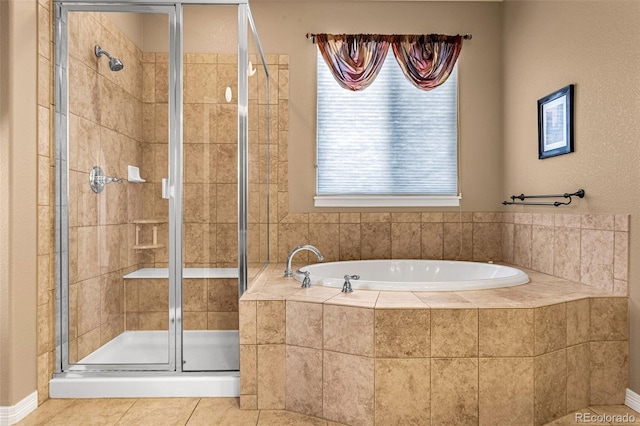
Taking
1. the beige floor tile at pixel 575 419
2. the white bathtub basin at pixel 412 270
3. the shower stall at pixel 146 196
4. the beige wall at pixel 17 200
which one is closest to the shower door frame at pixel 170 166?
the shower stall at pixel 146 196

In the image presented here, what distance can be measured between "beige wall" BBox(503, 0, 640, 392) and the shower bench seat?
194 centimetres

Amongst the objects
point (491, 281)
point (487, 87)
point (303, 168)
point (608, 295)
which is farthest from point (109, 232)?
point (487, 87)

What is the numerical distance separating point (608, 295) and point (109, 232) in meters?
2.50

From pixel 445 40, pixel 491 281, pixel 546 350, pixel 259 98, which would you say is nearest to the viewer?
pixel 546 350

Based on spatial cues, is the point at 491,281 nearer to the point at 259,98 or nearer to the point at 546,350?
the point at 546,350

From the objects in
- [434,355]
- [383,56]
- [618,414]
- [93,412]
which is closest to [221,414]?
[93,412]

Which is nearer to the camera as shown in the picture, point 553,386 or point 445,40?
point 553,386

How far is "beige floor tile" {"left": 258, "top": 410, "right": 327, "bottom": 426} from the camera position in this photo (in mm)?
1905

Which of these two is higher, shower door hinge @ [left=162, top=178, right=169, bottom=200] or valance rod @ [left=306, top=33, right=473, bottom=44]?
valance rod @ [left=306, top=33, right=473, bottom=44]

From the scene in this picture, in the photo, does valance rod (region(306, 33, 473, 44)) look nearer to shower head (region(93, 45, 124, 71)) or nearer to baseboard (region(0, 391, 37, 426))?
shower head (region(93, 45, 124, 71))

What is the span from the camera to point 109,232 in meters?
2.24

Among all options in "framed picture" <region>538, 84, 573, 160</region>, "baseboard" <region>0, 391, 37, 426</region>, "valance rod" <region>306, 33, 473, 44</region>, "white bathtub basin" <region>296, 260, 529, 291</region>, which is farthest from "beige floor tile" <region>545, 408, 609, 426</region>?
"valance rod" <region>306, 33, 473, 44</region>

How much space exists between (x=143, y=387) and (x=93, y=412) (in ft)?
0.79

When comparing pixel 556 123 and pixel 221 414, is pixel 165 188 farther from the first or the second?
pixel 556 123
